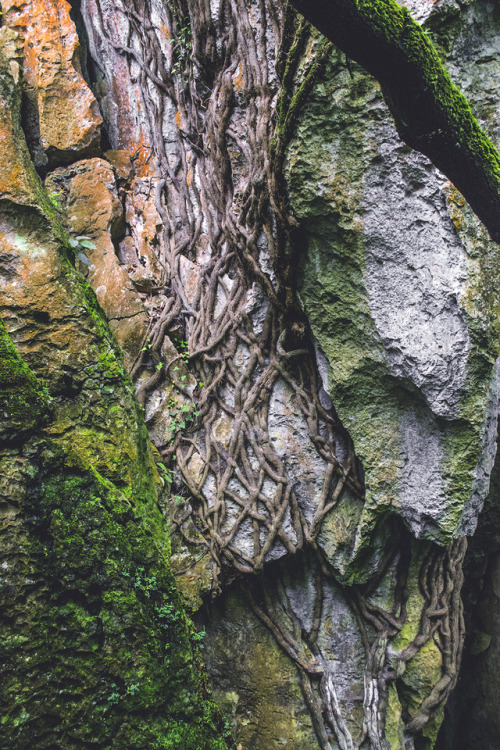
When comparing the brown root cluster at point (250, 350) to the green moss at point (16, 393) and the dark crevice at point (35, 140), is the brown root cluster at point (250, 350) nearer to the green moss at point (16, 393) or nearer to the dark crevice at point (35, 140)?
the dark crevice at point (35, 140)

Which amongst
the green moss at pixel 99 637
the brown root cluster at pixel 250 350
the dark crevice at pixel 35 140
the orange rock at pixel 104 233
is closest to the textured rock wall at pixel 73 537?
the green moss at pixel 99 637

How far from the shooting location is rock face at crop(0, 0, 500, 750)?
4.38ft

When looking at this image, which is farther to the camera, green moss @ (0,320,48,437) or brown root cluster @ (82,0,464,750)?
brown root cluster @ (82,0,464,750)

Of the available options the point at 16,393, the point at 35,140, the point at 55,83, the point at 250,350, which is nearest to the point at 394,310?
the point at 250,350

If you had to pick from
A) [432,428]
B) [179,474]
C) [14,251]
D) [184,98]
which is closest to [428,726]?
[432,428]

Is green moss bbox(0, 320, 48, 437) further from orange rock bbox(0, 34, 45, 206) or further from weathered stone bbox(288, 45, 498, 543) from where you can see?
weathered stone bbox(288, 45, 498, 543)

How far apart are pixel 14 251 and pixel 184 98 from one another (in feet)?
7.37

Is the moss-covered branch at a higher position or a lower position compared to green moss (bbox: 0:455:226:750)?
higher

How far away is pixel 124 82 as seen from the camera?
11.4 ft

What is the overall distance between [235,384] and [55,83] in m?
2.51

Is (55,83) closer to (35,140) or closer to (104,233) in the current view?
(35,140)

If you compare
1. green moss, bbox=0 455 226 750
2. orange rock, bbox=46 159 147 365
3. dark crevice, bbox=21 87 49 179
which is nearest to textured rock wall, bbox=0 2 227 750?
green moss, bbox=0 455 226 750

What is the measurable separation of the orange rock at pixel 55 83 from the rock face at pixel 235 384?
0.07 feet

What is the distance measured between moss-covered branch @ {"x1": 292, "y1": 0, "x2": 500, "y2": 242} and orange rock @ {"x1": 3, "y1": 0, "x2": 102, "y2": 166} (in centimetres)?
278
